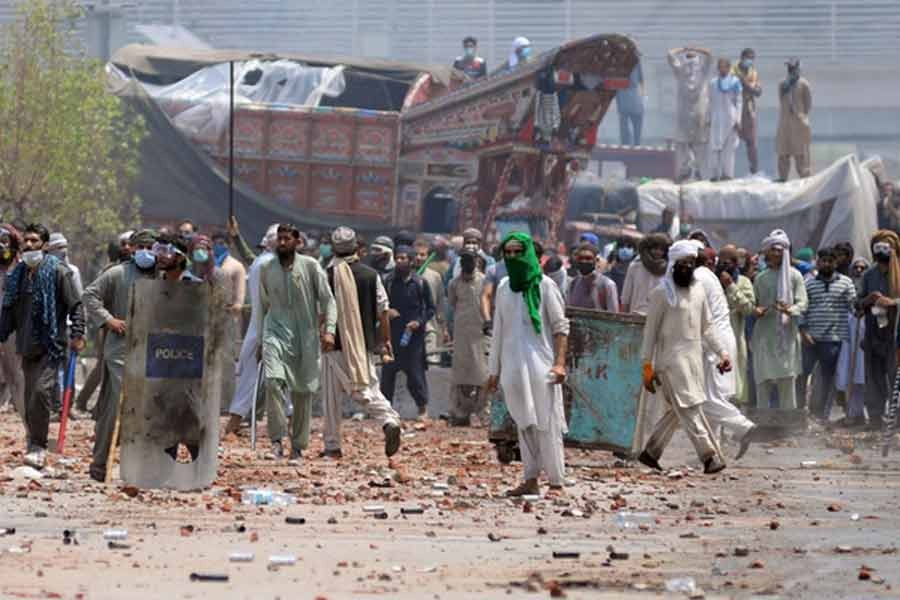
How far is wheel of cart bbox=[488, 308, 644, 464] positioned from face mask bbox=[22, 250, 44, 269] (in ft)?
9.60

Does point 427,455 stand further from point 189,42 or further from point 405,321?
point 189,42

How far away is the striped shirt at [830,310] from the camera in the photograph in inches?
739

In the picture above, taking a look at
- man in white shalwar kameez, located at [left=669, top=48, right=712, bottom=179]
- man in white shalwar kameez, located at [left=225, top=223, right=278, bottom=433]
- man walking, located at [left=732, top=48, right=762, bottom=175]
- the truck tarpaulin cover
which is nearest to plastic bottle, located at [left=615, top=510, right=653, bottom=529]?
man in white shalwar kameez, located at [left=225, top=223, right=278, bottom=433]

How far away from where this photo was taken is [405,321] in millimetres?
19125

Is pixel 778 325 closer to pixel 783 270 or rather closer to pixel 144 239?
pixel 783 270

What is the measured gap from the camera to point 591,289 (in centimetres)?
1672

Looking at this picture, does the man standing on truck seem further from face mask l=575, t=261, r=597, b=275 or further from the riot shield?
the riot shield

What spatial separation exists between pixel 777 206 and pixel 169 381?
20754 mm

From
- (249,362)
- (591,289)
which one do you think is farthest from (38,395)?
(591,289)

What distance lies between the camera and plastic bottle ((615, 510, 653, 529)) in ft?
34.7

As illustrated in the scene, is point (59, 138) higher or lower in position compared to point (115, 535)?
higher

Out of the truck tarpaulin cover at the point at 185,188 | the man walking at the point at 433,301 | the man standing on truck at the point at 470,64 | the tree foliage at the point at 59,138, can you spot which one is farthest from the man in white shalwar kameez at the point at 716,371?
the man standing on truck at the point at 470,64

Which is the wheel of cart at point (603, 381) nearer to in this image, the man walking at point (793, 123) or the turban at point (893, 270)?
the turban at point (893, 270)

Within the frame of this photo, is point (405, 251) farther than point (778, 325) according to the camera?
Yes
